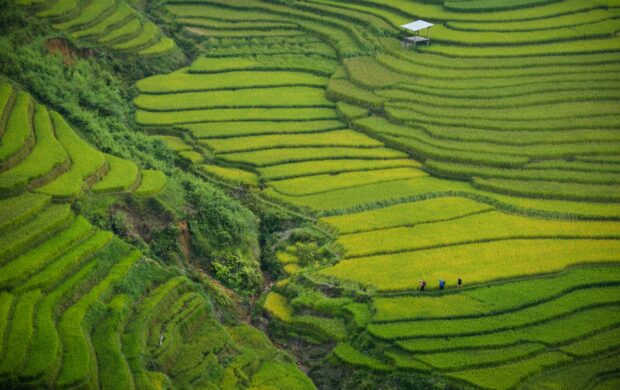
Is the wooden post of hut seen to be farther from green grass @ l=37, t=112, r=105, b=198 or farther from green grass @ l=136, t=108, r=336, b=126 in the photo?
green grass @ l=37, t=112, r=105, b=198

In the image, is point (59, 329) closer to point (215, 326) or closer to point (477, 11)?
point (215, 326)

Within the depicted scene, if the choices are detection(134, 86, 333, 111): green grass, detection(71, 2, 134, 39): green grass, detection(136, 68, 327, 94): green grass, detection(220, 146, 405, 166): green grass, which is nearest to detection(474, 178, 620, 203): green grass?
detection(220, 146, 405, 166): green grass

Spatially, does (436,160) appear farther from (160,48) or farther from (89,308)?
(89,308)

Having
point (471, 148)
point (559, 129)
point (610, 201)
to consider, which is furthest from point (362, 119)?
point (610, 201)

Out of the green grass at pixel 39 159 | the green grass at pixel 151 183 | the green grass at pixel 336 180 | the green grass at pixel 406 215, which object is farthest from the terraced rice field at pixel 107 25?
the green grass at pixel 406 215

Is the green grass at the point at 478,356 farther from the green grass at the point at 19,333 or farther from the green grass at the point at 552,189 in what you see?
the green grass at the point at 19,333
